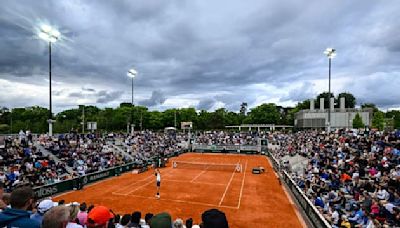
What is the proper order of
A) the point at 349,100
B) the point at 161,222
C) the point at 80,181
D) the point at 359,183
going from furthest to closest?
1. the point at 349,100
2. the point at 80,181
3. the point at 359,183
4. the point at 161,222

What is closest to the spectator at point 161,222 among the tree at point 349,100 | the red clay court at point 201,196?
the red clay court at point 201,196

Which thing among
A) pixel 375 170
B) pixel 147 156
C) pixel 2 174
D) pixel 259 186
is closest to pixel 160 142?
pixel 147 156

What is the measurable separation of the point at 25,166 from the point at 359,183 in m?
24.6

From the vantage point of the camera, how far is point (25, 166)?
69.3 ft

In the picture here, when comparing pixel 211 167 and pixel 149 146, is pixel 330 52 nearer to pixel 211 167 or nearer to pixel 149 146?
pixel 211 167

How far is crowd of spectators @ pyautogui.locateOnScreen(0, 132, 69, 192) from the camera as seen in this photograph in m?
19.2

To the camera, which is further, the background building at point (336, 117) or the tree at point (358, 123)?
the background building at point (336, 117)

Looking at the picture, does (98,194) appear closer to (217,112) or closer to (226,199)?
(226,199)

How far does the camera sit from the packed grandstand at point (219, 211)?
3.99 metres

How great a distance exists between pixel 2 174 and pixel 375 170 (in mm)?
26008

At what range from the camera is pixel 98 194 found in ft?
69.1

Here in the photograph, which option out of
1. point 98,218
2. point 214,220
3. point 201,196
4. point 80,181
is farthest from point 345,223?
point 80,181

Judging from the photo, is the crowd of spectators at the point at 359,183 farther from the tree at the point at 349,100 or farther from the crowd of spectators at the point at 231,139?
the tree at the point at 349,100

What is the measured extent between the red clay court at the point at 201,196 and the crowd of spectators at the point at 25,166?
2.52m
